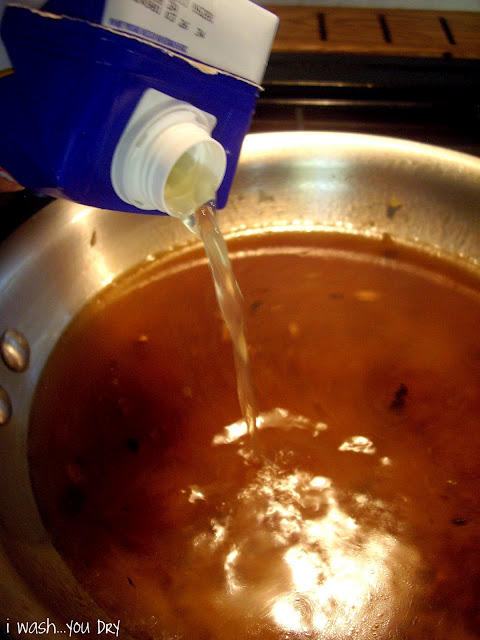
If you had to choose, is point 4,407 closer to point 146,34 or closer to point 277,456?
point 277,456

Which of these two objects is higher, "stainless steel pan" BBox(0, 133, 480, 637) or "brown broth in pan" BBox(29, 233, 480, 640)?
"stainless steel pan" BBox(0, 133, 480, 637)

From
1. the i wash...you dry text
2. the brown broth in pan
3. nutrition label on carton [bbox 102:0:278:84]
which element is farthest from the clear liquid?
the i wash...you dry text

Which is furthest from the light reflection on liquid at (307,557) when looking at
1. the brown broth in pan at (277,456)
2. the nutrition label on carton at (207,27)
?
the nutrition label on carton at (207,27)

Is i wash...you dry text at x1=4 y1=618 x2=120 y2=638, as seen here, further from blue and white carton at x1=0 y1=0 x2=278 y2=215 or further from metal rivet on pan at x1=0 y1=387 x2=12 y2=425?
blue and white carton at x1=0 y1=0 x2=278 y2=215

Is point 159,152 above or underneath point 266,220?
above

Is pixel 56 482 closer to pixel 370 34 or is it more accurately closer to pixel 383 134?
pixel 383 134

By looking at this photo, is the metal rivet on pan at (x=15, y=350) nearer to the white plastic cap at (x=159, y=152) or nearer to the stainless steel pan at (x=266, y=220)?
the stainless steel pan at (x=266, y=220)

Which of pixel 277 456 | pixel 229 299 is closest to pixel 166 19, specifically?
pixel 229 299
